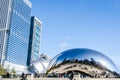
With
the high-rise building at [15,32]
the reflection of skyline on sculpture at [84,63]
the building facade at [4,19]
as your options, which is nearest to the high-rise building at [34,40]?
the high-rise building at [15,32]

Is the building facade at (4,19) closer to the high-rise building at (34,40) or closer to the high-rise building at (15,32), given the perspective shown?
the high-rise building at (15,32)

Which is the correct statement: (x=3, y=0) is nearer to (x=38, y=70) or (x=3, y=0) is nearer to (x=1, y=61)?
(x=1, y=61)

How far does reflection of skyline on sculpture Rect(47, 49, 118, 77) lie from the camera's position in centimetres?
4300

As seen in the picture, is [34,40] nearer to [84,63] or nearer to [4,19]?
[4,19]

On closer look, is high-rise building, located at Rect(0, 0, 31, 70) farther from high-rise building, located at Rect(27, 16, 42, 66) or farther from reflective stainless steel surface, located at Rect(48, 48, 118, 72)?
reflective stainless steel surface, located at Rect(48, 48, 118, 72)

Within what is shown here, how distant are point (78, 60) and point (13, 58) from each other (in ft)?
358

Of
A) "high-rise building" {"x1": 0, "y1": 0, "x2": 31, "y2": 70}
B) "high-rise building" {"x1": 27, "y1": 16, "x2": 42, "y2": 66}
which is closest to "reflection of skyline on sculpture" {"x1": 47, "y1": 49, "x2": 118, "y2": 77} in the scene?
"high-rise building" {"x1": 0, "y1": 0, "x2": 31, "y2": 70}

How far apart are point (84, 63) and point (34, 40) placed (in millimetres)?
139463

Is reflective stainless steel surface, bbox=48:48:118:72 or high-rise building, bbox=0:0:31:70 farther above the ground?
high-rise building, bbox=0:0:31:70

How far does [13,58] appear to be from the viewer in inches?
5822

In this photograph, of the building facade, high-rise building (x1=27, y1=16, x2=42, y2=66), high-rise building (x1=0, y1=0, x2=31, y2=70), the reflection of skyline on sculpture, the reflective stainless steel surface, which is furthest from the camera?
high-rise building (x1=27, y1=16, x2=42, y2=66)

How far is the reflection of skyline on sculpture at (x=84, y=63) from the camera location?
1693 inches

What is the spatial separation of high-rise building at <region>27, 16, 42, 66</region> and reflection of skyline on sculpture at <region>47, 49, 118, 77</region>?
130 m

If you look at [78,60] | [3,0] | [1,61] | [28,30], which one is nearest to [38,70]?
[78,60]
